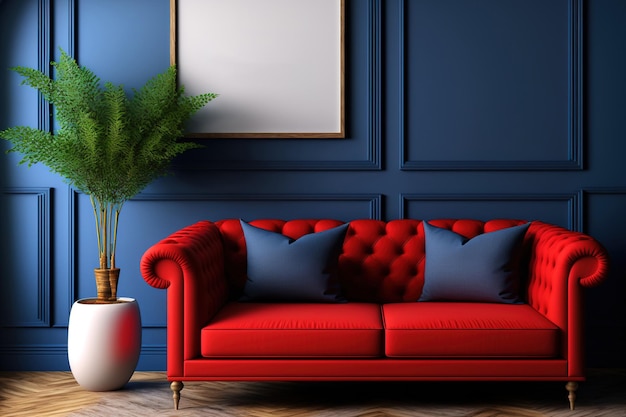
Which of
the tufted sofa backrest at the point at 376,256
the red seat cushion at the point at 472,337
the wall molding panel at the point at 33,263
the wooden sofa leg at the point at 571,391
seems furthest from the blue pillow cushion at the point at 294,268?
the wall molding panel at the point at 33,263

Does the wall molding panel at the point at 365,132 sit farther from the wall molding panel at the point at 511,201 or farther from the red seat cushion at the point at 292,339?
the red seat cushion at the point at 292,339

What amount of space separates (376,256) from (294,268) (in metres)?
0.48

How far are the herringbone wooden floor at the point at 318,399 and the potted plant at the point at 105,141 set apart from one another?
20 centimetres

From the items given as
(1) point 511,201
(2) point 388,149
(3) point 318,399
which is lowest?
(3) point 318,399

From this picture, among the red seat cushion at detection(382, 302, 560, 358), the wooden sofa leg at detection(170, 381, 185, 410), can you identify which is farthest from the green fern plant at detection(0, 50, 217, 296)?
the red seat cushion at detection(382, 302, 560, 358)

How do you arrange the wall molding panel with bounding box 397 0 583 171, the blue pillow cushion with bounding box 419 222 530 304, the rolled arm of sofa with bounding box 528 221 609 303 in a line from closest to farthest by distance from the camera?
the rolled arm of sofa with bounding box 528 221 609 303 → the blue pillow cushion with bounding box 419 222 530 304 → the wall molding panel with bounding box 397 0 583 171

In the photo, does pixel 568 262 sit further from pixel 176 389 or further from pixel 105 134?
pixel 105 134

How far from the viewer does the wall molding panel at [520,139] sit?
365cm

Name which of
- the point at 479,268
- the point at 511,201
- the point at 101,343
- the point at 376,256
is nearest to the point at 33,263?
the point at 101,343

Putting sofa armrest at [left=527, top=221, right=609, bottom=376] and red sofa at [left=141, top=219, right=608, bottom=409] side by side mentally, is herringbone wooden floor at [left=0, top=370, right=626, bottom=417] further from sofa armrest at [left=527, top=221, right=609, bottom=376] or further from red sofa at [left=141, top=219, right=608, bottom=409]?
sofa armrest at [left=527, top=221, right=609, bottom=376]

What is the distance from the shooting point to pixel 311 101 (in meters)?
3.71

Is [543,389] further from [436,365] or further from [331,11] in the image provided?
[331,11]

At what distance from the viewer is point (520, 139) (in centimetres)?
367

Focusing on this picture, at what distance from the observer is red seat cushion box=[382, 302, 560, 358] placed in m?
2.80
